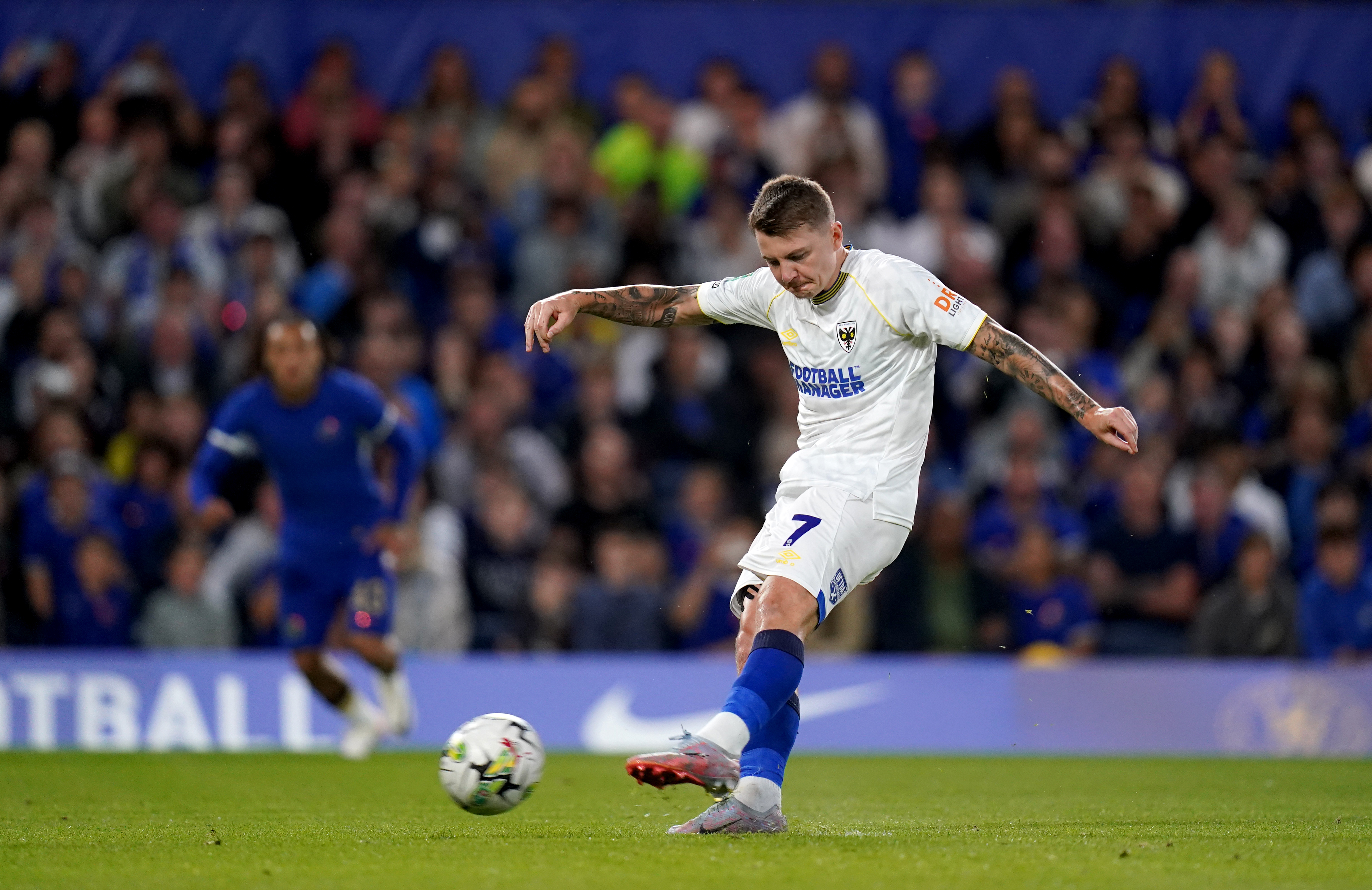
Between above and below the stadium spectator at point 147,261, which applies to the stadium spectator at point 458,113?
above

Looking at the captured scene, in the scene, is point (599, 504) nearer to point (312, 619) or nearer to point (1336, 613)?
point (312, 619)

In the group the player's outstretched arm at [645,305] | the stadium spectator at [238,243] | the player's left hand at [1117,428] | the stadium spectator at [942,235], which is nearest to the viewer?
the player's left hand at [1117,428]

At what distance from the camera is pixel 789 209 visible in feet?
18.8

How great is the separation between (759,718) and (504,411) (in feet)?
25.2

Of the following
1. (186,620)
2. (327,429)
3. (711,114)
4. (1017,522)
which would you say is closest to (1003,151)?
(711,114)

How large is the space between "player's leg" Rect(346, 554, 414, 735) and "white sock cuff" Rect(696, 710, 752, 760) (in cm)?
482

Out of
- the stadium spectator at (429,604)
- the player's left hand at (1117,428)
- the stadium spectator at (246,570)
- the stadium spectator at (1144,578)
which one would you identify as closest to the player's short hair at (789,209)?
the player's left hand at (1117,428)

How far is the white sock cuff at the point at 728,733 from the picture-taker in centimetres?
527

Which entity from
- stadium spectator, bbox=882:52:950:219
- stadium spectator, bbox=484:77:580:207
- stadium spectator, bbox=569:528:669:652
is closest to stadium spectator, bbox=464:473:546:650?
stadium spectator, bbox=569:528:669:652

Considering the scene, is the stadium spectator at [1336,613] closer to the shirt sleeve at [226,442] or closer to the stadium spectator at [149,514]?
the shirt sleeve at [226,442]

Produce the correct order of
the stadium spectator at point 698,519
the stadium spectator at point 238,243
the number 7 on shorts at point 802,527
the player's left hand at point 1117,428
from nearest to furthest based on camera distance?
1. the player's left hand at point 1117,428
2. the number 7 on shorts at point 802,527
3. the stadium spectator at point 698,519
4. the stadium spectator at point 238,243

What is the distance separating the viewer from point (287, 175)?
47.4ft

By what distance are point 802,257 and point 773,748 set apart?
1632 mm

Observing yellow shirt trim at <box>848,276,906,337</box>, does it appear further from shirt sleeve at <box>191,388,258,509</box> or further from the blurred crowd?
the blurred crowd
